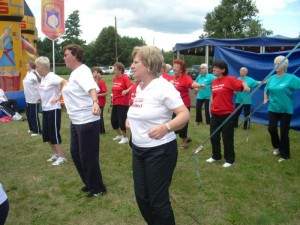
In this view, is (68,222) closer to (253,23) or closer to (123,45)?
(253,23)

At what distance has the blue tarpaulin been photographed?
7641 mm

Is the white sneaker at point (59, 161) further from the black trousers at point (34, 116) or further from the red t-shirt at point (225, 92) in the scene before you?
the red t-shirt at point (225, 92)

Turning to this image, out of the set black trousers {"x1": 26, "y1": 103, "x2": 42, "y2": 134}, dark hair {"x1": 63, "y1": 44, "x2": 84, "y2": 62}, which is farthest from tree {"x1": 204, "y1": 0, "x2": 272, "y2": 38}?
dark hair {"x1": 63, "y1": 44, "x2": 84, "y2": 62}

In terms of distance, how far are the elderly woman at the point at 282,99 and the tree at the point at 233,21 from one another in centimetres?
4314

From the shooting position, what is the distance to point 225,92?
4.92 metres

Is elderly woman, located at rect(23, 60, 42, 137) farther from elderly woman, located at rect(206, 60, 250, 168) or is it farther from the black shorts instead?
elderly woman, located at rect(206, 60, 250, 168)

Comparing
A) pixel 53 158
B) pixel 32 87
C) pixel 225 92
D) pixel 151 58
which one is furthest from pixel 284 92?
pixel 32 87

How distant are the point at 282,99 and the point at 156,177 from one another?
362 cm

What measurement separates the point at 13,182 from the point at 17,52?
26.3 ft

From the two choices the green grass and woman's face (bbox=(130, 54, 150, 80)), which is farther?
the green grass

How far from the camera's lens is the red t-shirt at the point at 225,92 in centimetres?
487

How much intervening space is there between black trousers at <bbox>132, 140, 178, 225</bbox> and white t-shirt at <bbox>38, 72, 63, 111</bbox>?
9.80 feet

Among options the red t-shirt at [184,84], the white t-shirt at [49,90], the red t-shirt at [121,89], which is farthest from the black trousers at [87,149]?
the red t-shirt at [121,89]

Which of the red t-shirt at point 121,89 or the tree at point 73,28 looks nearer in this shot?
the red t-shirt at point 121,89
